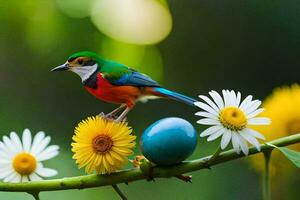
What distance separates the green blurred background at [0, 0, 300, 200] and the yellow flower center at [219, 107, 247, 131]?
1.24 feet

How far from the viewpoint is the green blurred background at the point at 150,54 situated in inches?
31.0

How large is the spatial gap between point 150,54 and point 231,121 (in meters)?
0.43

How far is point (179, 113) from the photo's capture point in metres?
0.79

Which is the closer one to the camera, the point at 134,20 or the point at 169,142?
the point at 169,142

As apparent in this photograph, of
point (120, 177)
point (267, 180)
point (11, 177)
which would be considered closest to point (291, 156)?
point (267, 180)

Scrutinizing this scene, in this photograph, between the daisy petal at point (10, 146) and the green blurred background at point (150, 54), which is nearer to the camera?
the daisy petal at point (10, 146)

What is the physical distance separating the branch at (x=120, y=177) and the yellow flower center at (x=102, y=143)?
0.07 ft

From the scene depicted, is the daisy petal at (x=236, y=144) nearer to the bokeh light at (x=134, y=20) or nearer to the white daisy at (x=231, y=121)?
the white daisy at (x=231, y=121)

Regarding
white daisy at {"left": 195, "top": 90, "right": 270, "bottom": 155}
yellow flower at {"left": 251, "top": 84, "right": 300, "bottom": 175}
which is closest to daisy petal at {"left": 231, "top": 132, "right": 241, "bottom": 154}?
white daisy at {"left": 195, "top": 90, "right": 270, "bottom": 155}

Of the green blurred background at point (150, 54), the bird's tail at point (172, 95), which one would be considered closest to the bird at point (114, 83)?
the bird's tail at point (172, 95)

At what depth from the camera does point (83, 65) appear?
0.46 m

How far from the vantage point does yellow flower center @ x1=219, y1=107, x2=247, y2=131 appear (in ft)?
1.26

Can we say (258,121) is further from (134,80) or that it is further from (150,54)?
(150,54)

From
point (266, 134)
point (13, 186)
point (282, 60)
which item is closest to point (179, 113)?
point (282, 60)
